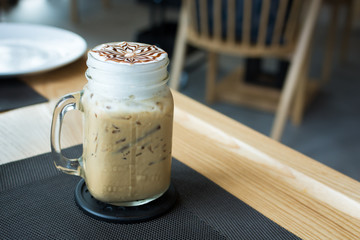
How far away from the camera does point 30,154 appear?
0.57 metres

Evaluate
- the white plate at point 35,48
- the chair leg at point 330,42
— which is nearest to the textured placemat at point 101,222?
the white plate at point 35,48

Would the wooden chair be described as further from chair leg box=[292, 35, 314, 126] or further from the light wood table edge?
the light wood table edge

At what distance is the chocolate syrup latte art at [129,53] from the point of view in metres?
0.40

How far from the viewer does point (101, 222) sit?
1.45 ft

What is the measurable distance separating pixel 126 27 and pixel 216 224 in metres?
3.03

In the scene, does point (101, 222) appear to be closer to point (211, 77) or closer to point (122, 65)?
point (122, 65)

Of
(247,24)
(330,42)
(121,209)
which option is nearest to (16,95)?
(121,209)

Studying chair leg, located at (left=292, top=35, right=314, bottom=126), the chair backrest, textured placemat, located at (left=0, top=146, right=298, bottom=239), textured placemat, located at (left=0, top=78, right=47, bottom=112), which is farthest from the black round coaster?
chair leg, located at (left=292, top=35, right=314, bottom=126)

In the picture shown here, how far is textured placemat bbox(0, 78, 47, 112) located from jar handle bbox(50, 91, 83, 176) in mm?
263

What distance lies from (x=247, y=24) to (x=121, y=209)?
1.16m

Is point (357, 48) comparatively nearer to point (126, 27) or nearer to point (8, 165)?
point (126, 27)

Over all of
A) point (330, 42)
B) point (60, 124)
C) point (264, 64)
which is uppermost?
point (60, 124)

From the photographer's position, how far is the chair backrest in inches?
57.5

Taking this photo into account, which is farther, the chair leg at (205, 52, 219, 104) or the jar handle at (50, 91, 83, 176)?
the chair leg at (205, 52, 219, 104)
